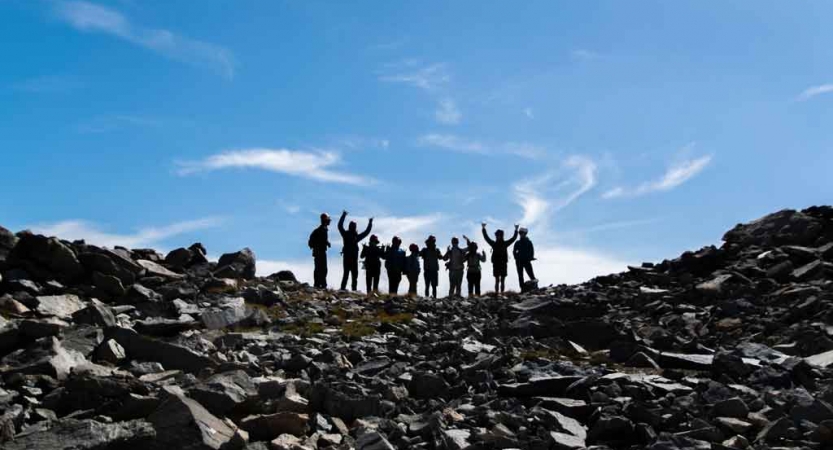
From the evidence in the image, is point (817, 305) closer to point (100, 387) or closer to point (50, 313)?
point (100, 387)

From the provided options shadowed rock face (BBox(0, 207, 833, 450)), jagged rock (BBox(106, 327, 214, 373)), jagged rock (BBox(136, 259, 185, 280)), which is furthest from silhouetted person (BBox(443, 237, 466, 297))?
jagged rock (BBox(106, 327, 214, 373))

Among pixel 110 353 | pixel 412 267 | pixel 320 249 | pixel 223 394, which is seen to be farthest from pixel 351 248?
pixel 223 394

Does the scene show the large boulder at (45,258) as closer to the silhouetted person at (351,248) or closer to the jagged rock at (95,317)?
the jagged rock at (95,317)

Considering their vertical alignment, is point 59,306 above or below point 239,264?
below

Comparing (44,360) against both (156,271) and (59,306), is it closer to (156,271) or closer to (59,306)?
(59,306)

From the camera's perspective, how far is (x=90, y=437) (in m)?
8.77

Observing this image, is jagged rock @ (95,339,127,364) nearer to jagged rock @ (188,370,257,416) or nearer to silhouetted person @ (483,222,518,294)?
jagged rock @ (188,370,257,416)

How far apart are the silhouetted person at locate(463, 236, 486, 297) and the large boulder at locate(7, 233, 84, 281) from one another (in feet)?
49.8

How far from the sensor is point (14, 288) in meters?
19.8

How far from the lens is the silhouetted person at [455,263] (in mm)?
31734

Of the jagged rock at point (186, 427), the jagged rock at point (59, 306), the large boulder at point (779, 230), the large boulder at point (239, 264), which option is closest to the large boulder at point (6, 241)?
the jagged rock at point (59, 306)

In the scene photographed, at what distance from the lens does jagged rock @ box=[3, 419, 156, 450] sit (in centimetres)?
868

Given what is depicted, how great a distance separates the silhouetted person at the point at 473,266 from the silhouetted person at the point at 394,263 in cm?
267

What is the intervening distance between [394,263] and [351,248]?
8.86 ft
